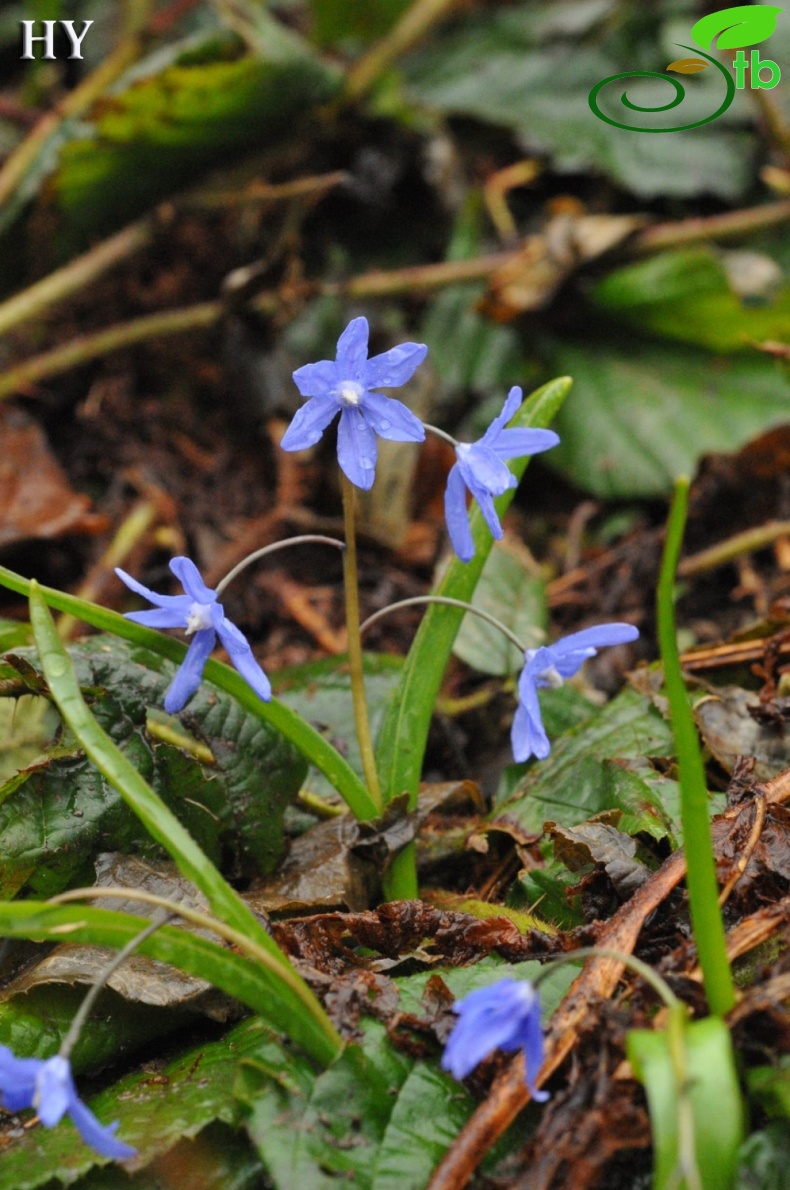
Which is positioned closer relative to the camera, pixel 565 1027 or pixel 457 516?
pixel 565 1027

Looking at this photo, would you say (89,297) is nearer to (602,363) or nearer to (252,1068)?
(602,363)

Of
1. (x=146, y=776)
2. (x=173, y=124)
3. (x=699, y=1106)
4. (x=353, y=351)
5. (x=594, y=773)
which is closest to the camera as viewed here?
(x=699, y=1106)

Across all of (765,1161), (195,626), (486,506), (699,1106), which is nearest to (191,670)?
(195,626)

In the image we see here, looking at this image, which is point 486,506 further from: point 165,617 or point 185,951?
Answer: point 185,951

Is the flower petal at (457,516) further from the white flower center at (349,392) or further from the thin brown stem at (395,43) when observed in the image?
the thin brown stem at (395,43)

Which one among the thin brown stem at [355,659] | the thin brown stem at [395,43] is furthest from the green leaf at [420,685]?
the thin brown stem at [395,43]

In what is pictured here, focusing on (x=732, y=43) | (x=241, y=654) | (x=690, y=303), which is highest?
(x=732, y=43)

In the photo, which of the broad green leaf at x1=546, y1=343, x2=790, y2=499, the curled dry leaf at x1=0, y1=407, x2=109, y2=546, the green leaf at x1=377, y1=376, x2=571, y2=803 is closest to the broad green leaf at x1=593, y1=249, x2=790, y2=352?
the broad green leaf at x1=546, y1=343, x2=790, y2=499
